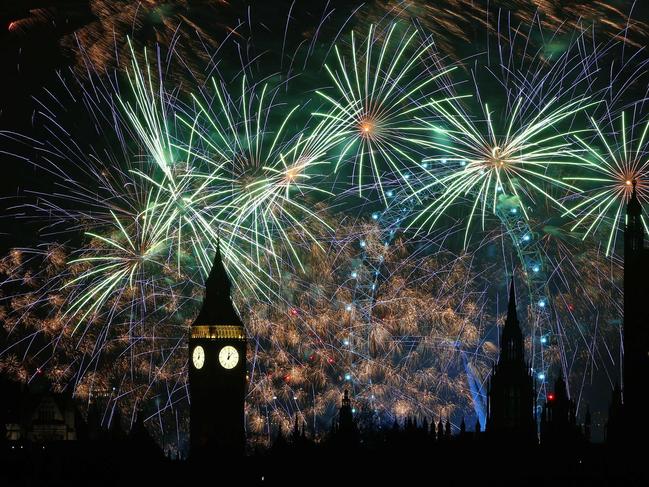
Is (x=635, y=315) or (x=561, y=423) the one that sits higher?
(x=635, y=315)

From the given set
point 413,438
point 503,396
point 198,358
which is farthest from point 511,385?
point 198,358

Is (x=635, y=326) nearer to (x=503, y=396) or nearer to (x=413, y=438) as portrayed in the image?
(x=503, y=396)

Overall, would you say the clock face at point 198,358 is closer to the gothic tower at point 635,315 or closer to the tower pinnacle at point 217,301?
the tower pinnacle at point 217,301

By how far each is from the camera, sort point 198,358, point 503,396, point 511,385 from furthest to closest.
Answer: point 503,396 → point 511,385 → point 198,358

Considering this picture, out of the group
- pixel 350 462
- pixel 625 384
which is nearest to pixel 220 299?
pixel 350 462

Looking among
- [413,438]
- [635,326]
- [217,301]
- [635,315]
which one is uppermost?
[217,301]

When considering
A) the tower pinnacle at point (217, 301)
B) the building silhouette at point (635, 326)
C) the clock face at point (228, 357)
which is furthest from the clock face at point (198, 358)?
the building silhouette at point (635, 326)
